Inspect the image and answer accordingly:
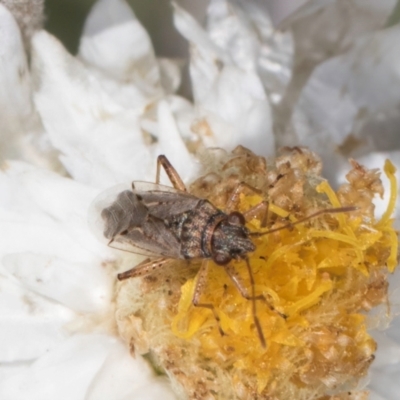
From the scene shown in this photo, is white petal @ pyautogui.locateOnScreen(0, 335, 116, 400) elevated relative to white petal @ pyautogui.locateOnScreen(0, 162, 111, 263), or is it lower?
lower

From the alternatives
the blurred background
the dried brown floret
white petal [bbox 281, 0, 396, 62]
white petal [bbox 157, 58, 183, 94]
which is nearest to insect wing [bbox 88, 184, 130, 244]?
the dried brown floret

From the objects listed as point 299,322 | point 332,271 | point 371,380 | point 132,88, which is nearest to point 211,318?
point 299,322

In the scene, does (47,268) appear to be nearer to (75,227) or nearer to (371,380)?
(75,227)

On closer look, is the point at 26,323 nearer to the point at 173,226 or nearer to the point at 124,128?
the point at 173,226

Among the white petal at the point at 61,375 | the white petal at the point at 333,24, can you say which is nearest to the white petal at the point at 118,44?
the white petal at the point at 333,24

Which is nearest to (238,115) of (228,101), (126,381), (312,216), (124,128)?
(228,101)

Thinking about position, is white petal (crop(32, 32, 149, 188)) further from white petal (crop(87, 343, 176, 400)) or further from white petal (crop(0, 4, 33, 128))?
white petal (crop(87, 343, 176, 400))
